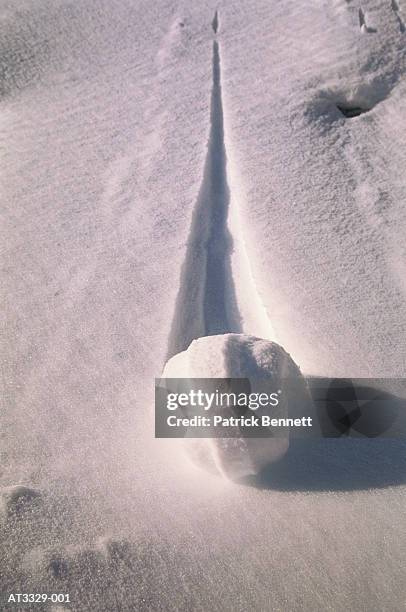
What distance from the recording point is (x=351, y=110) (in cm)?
282

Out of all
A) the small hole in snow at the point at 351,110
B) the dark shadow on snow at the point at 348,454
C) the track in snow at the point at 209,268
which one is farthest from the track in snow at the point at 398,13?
the dark shadow on snow at the point at 348,454

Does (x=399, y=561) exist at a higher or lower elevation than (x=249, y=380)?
lower

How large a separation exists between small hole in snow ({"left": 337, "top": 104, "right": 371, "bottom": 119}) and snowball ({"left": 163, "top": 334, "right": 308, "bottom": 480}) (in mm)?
1646

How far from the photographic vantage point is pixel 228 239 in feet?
7.95

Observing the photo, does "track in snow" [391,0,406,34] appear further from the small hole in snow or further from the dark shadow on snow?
the dark shadow on snow

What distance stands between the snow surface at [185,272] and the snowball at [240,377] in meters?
0.08

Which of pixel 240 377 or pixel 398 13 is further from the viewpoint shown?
pixel 398 13

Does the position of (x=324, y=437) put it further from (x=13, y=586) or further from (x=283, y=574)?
(x=13, y=586)

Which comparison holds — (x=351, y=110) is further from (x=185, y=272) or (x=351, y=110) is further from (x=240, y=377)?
(x=240, y=377)

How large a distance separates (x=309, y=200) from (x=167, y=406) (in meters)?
1.19

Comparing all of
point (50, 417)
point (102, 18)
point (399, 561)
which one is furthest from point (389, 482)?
point (102, 18)

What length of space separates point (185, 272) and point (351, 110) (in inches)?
51.2

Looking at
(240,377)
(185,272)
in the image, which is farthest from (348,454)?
(185,272)

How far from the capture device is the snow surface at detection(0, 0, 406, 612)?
56.4 inches
